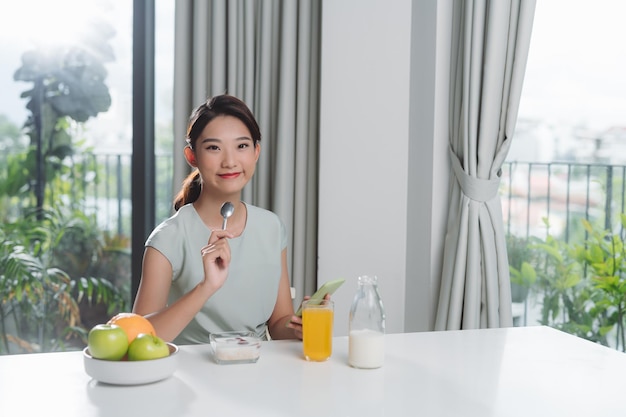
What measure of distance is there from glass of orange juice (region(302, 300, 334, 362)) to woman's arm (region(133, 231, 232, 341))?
0.23 metres

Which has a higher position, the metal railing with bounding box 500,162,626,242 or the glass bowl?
the metal railing with bounding box 500,162,626,242

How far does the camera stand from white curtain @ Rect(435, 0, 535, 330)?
8.93 ft

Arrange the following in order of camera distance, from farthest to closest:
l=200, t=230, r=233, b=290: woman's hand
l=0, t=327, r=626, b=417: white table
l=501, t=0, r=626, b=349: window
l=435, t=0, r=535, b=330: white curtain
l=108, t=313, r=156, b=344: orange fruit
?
l=501, t=0, r=626, b=349: window → l=435, t=0, r=535, b=330: white curtain → l=200, t=230, r=233, b=290: woman's hand → l=108, t=313, r=156, b=344: orange fruit → l=0, t=327, r=626, b=417: white table

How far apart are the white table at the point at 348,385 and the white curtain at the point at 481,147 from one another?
40.5 inches

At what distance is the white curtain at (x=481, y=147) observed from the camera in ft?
8.93

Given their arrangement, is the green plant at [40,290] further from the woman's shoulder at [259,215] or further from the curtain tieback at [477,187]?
the curtain tieback at [477,187]

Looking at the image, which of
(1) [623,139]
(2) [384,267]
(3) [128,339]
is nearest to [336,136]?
(2) [384,267]

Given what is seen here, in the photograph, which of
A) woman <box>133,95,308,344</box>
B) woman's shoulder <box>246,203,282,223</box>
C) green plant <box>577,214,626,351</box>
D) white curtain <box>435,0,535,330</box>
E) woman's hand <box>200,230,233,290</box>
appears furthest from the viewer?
green plant <box>577,214,626,351</box>

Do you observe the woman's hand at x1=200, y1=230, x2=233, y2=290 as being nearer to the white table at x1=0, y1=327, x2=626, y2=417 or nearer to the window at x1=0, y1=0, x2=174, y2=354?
the white table at x1=0, y1=327, x2=626, y2=417

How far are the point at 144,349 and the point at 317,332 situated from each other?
0.38 m

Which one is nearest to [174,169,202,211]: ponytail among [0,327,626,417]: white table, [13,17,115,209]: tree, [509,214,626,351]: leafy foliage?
[0,327,626,417]: white table

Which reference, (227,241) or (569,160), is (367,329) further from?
(569,160)

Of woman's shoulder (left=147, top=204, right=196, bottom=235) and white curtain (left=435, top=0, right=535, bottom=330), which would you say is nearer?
woman's shoulder (left=147, top=204, right=196, bottom=235)

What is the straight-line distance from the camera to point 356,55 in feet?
9.86
